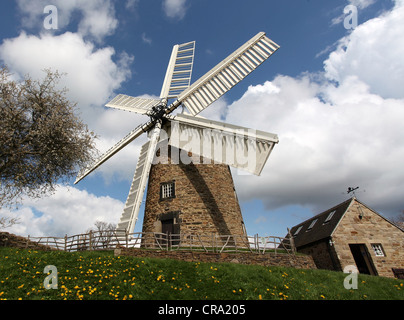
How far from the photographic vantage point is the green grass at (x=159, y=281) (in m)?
7.46

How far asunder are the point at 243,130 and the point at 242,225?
6.41 metres

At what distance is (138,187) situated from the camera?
13742 millimetres

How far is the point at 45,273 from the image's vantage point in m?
8.37

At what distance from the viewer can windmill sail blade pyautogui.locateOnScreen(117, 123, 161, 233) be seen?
41.3 ft

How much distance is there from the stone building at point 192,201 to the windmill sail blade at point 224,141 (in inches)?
54.0

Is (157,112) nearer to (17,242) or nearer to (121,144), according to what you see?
(121,144)

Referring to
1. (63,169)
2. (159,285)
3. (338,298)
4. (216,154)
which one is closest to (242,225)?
(216,154)

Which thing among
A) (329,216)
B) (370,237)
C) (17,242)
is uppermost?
(329,216)

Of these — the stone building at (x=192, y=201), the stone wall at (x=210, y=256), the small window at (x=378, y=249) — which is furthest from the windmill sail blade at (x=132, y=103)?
the small window at (x=378, y=249)

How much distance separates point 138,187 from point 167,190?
2.31 m

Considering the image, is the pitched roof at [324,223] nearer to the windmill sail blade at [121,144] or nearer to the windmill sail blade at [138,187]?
the windmill sail blade at [138,187]

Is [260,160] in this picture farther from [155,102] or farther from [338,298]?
[155,102]

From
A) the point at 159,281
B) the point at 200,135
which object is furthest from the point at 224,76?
the point at 159,281

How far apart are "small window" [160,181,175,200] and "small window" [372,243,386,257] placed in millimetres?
15816
